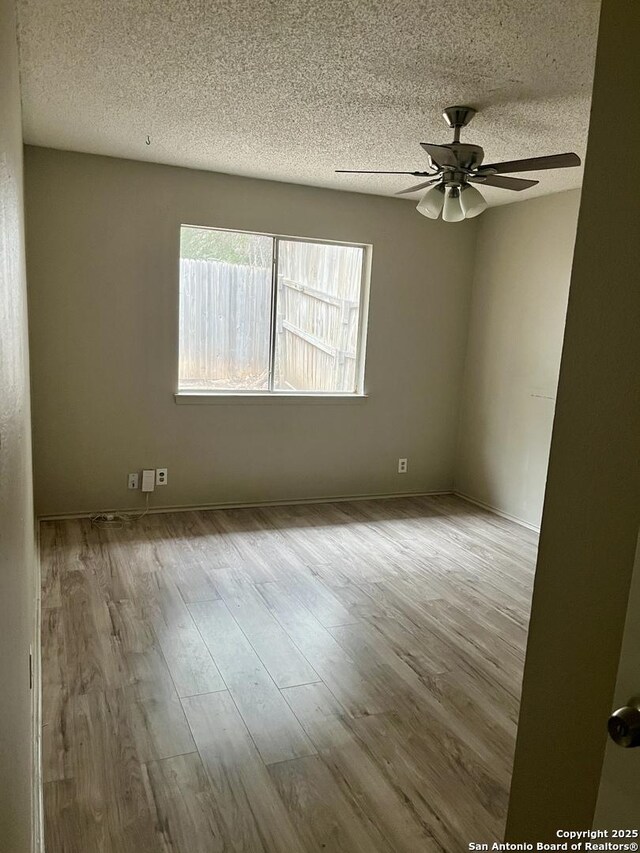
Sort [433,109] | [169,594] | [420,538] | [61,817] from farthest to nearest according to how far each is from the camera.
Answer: [420,538] → [169,594] → [433,109] → [61,817]

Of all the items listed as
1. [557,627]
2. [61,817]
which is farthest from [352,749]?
[557,627]

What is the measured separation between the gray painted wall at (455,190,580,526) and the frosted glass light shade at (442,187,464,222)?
156 centimetres

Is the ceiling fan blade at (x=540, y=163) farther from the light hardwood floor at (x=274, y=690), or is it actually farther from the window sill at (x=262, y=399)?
the window sill at (x=262, y=399)

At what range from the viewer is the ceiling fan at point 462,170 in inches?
111

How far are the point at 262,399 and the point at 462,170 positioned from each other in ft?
7.95

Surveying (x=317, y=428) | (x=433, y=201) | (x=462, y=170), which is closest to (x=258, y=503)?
(x=317, y=428)

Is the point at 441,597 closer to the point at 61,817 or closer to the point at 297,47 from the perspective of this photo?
the point at 61,817

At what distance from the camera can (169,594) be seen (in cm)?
331

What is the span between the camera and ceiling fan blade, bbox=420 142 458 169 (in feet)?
9.31

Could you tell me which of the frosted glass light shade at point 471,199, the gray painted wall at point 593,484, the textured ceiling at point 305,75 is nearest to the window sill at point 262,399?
the textured ceiling at point 305,75

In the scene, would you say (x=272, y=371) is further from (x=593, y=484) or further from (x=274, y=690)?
(x=593, y=484)

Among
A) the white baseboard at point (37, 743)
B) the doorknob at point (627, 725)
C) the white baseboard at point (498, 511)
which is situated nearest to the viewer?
the doorknob at point (627, 725)

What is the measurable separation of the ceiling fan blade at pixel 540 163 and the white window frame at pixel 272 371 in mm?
Result: 2138

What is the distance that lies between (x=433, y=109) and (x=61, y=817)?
3.22 meters
